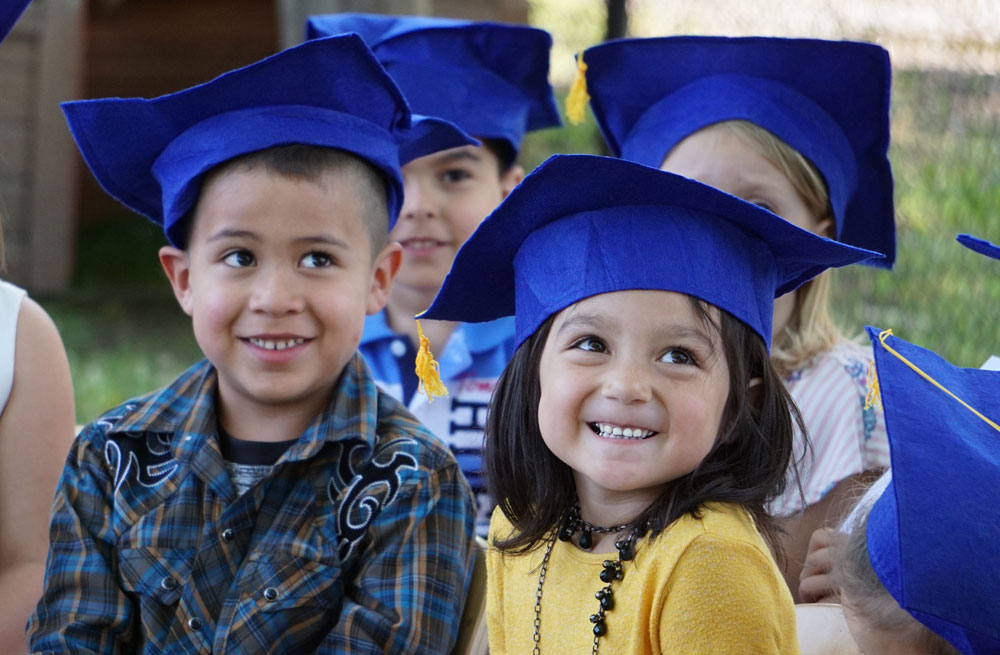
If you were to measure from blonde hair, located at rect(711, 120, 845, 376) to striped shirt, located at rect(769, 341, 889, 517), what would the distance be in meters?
0.05

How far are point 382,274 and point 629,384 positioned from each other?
884 mm

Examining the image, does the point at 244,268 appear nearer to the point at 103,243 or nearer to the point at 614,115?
the point at 614,115

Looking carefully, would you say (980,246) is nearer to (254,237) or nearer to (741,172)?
(741,172)

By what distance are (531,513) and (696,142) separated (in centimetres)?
105

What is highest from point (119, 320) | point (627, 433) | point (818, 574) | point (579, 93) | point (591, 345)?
point (579, 93)

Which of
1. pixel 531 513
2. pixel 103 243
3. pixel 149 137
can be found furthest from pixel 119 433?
pixel 103 243

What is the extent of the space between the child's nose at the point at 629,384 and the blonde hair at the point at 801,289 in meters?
1.01

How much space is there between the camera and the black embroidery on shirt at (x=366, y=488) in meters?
2.20

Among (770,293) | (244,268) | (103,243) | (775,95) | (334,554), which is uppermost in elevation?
(775,95)

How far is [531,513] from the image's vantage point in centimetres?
203

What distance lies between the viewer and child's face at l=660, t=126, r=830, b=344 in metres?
2.59

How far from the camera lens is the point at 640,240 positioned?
5.86 feet

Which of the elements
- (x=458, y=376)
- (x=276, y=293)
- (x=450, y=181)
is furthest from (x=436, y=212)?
(x=276, y=293)

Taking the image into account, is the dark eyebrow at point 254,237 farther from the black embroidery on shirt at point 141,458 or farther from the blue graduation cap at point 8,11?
the blue graduation cap at point 8,11
